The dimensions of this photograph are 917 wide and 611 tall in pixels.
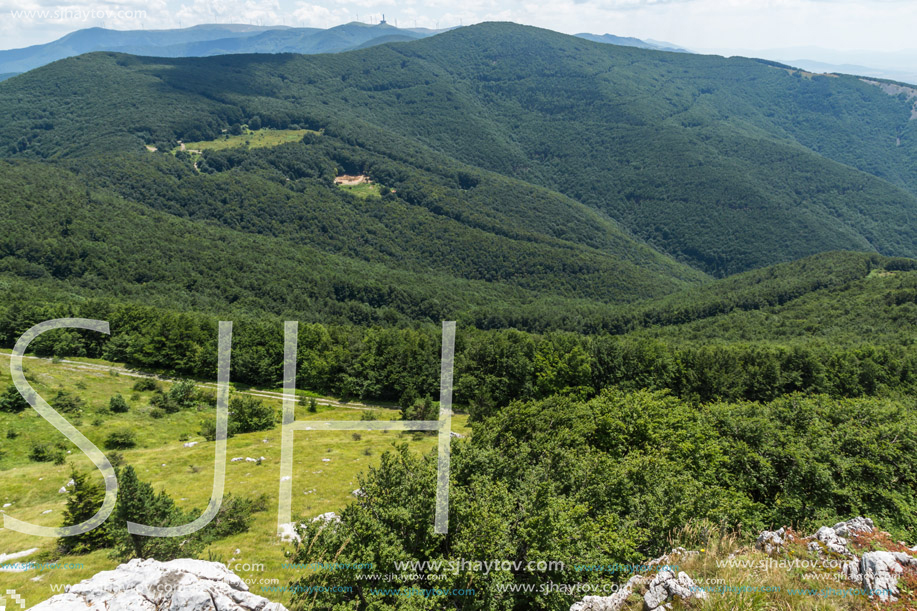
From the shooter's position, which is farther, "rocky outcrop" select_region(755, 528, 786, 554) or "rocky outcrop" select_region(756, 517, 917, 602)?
"rocky outcrop" select_region(755, 528, 786, 554)

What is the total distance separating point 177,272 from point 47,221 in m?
45.0

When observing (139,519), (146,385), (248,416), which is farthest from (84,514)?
(146,385)

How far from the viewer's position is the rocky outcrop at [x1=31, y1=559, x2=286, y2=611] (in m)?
10.8

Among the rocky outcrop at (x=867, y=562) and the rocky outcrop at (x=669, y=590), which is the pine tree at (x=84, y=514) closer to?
the rocky outcrop at (x=669, y=590)

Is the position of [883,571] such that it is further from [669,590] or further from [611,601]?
[611,601]

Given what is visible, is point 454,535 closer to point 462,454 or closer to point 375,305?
point 462,454

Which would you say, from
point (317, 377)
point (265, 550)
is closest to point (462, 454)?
point (265, 550)

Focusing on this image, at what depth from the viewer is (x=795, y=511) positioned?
73.5 feet

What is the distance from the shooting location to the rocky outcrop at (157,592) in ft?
35.4

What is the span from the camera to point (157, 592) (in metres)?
11.3

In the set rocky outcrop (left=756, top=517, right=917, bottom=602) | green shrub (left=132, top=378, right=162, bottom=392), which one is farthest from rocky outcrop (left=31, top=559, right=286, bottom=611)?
green shrub (left=132, top=378, right=162, bottom=392)

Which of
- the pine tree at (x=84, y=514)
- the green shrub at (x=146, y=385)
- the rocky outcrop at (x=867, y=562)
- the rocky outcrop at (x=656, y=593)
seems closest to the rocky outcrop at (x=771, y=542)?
the rocky outcrop at (x=867, y=562)

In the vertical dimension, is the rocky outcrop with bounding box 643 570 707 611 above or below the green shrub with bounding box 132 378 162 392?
above

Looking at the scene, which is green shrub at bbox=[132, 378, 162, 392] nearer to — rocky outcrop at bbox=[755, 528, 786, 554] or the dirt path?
the dirt path
